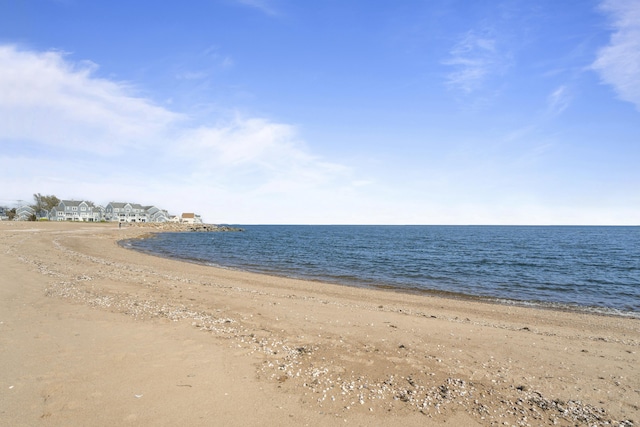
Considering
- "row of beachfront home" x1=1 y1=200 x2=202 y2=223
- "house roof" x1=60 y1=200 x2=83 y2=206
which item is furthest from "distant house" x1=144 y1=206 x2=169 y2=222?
"house roof" x1=60 y1=200 x2=83 y2=206

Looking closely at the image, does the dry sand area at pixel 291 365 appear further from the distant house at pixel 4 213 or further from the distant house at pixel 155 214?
the distant house at pixel 4 213

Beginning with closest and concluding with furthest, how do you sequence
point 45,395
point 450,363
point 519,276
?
point 45,395, point 450,363, point 519,276

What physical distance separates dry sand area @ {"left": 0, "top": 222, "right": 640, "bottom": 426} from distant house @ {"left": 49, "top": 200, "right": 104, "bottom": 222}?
140474 mm

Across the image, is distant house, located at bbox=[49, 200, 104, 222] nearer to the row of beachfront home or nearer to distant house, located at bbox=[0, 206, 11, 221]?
the row of beachfront home

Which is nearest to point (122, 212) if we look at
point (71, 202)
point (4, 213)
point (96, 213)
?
point (96, 213)

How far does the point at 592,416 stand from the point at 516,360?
Answer: 2804 millimetres

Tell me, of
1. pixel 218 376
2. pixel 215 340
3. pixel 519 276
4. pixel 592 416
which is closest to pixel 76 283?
pixel 215 340

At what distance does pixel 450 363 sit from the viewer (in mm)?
8820

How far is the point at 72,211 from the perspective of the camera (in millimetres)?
129750

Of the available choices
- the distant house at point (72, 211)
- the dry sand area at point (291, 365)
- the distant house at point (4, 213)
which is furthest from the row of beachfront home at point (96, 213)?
the dry sand area at point (291, 365)

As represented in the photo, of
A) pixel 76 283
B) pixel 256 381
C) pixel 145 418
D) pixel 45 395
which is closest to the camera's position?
pixel 145 418

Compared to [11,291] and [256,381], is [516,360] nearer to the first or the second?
[256,381]

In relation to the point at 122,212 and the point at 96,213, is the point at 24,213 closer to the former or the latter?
the point at 96,213

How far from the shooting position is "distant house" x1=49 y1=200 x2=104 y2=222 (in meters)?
128
